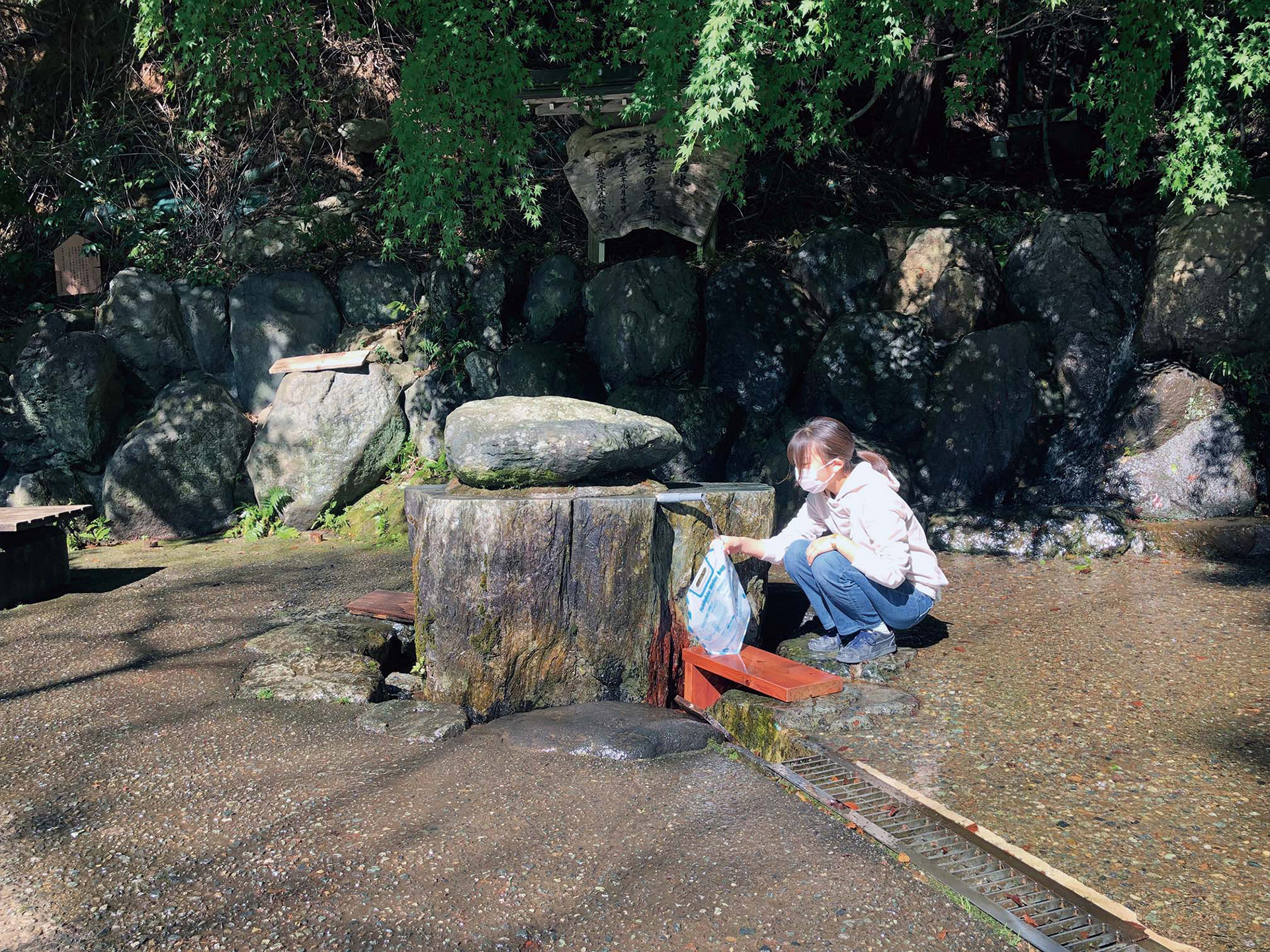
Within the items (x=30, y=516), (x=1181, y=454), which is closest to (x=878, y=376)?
(x=1181, y=454)

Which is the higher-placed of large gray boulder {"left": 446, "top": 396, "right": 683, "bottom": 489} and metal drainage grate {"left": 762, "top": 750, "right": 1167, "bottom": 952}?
large gray boulder {"left": 446, "top": 396, "right": 683, "bottom": 489}

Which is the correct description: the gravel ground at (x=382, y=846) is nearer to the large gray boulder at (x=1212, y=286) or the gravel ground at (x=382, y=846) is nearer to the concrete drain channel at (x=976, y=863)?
the concrete drain channel at (x=976, y=863)

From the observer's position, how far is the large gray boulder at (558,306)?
848 centimetres

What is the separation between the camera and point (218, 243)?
32.2 feet

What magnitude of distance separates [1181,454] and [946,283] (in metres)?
2.23

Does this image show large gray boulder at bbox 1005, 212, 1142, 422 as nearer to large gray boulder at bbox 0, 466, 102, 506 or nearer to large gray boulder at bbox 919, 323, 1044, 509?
large gray boulder at bbox 919, 323, 1044, 509

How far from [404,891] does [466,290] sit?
6.86 meters

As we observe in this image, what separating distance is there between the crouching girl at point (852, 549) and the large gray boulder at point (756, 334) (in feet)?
11.9

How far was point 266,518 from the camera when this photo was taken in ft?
27.2

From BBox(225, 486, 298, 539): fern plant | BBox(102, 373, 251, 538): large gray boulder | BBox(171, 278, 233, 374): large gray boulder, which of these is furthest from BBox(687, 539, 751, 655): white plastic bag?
BBox(171, 278, 233, 374): large gray boulder

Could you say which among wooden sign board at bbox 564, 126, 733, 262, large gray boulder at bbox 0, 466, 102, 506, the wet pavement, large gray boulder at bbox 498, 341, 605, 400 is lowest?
the wet pavement

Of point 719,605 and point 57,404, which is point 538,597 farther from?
point 57,404

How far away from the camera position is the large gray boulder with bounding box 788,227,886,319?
8078mm

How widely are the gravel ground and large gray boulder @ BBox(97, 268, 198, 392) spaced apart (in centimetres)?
555
